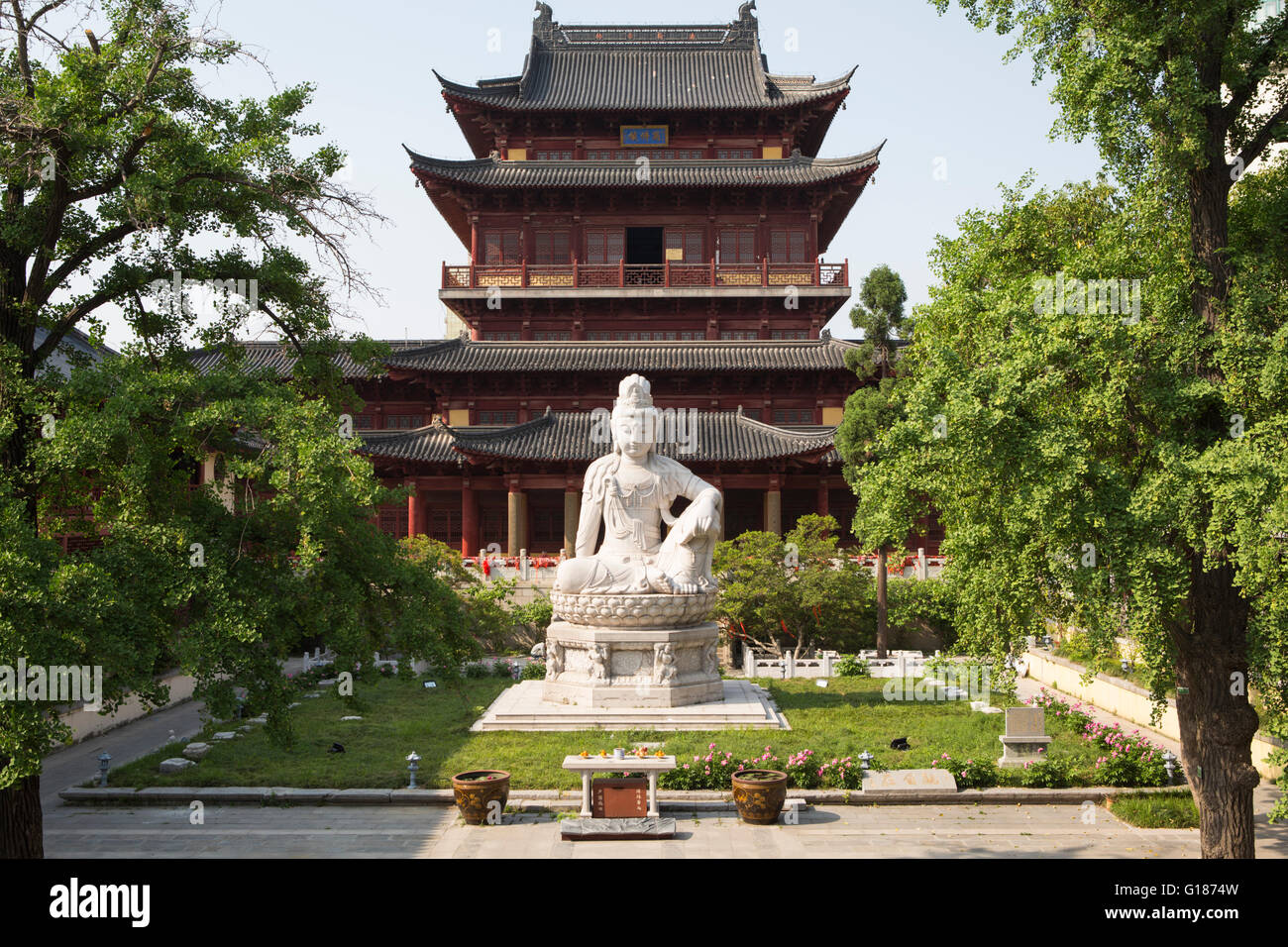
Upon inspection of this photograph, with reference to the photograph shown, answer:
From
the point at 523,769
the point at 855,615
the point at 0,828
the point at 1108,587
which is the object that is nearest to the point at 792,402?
the point at 855,615

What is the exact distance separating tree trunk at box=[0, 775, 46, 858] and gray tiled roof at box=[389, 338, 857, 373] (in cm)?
2348

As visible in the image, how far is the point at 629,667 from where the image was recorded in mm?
14656

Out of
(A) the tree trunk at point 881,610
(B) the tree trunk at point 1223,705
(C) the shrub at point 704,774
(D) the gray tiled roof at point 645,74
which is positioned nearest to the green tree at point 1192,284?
(B) the tree trunk at point 1223,705

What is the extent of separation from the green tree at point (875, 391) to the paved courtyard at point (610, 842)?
11.1 metres

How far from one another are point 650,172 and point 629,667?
76.6 feet

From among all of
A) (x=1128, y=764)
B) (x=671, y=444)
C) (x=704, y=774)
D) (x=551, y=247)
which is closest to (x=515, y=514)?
(x=671, y=444)

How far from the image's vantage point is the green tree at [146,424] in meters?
7.12

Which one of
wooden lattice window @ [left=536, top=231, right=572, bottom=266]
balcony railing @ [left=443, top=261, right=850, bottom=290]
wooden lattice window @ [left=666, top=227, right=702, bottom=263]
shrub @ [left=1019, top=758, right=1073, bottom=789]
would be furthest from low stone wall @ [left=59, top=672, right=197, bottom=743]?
wooden lattice window @ [left=666, top=227, right=702, bottom=263]

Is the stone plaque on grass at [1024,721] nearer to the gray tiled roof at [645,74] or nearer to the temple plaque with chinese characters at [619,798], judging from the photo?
the temple plaque with chinese characters at [619,798]

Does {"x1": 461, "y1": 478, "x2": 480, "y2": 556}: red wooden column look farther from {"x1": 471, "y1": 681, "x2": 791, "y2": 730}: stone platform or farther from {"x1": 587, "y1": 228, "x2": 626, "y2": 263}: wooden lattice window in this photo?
{"x1": 471, "y1": 681, "x2": 791, "y2": 730}: stone platform

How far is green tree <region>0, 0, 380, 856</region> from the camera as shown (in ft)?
23.4

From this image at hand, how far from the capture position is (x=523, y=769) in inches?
488
